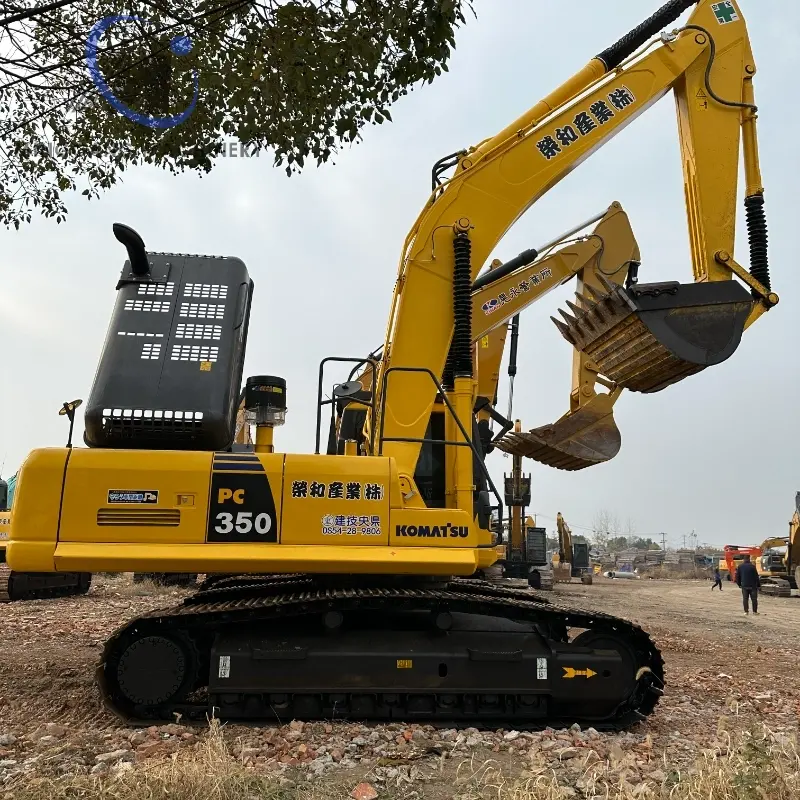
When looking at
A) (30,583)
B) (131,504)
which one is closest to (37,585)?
(30,583)

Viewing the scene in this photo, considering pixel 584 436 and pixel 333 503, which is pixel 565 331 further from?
pixel 333 503

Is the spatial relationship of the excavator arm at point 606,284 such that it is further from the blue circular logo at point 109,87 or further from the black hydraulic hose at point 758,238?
the blue circular logo at point 109,87

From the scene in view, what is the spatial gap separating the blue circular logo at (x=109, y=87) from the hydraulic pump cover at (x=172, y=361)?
3.81 feet

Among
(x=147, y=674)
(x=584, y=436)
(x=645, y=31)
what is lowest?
(x=147, y=674)

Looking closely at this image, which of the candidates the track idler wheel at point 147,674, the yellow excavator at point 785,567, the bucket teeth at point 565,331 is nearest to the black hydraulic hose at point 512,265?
the bucket teeth at point 565,331

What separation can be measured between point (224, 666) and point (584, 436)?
832 centimetres

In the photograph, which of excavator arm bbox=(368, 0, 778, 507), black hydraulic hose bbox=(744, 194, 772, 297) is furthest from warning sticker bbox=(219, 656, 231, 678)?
black hydraulic hose bbox=(744, 194, 772, 297)

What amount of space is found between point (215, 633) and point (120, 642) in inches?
25.5

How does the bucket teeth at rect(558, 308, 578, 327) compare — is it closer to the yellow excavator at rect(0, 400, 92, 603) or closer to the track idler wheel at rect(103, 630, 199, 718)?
the track idler wheel at rect(103, 630, 199, 718)

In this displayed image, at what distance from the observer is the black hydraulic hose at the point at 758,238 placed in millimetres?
7266

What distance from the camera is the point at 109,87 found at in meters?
5.32

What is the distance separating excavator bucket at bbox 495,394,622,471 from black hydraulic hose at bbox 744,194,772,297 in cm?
489

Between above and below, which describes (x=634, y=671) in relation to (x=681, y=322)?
below

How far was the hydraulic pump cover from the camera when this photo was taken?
208 inches
